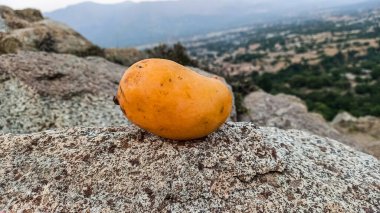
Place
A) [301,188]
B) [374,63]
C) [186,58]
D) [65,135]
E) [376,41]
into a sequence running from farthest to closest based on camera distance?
[376,41]
[374,63]
[186,58]
[65,135]
[301,188]

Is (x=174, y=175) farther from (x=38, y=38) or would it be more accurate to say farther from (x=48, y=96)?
(x=38, y=38)

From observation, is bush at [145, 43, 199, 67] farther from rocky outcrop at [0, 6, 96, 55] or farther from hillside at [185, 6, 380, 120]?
rocky outcrop at [0, 6, 96, 55]

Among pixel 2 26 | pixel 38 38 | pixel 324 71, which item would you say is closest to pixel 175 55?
pixel 38 38

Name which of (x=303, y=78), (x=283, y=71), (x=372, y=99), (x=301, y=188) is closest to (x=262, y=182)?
(x=301, y=188)

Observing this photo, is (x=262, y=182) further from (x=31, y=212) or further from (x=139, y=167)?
(x=31, y=212)

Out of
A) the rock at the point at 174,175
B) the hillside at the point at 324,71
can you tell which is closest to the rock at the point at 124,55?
the hillside at the point at 324,71

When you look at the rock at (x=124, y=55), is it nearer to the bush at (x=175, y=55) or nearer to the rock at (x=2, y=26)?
the bush at (x=175, y=55)
